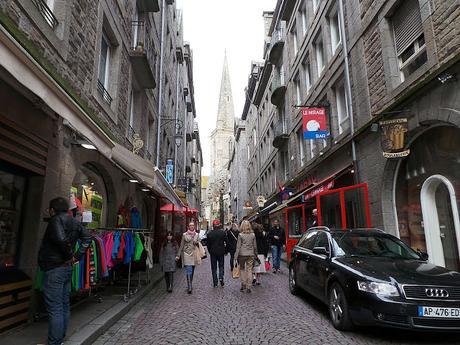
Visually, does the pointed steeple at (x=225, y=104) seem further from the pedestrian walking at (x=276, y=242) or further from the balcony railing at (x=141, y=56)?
the pedestrian walking at (x=276, y=242)

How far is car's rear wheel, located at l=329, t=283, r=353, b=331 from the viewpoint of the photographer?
5.45 m

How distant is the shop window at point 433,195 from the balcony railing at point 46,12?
8837 mm

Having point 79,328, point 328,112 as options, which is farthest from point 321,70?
point 79,328

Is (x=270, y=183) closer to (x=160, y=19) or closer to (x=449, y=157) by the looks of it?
(x=160, y=19)

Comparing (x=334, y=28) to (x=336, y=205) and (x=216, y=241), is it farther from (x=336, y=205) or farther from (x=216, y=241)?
(x=216, y=241)

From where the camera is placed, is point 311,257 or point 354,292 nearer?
point 354,292

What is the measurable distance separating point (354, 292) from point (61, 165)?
18.1 feet

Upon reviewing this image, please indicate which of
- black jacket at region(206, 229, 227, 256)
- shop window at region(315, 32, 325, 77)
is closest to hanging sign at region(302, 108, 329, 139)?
shop window at region(315, 32, 325, 77)

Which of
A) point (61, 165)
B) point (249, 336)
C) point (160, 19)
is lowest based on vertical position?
point (249, 336)

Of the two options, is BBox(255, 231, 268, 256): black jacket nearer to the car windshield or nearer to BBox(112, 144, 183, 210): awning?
BBox(112, 144, 183, 210): awning

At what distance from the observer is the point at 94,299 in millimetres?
7555

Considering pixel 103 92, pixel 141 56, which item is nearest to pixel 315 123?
pixel 141 56

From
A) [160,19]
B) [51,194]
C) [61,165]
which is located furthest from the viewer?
[160,19]

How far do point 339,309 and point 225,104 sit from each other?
107739 millimetres
